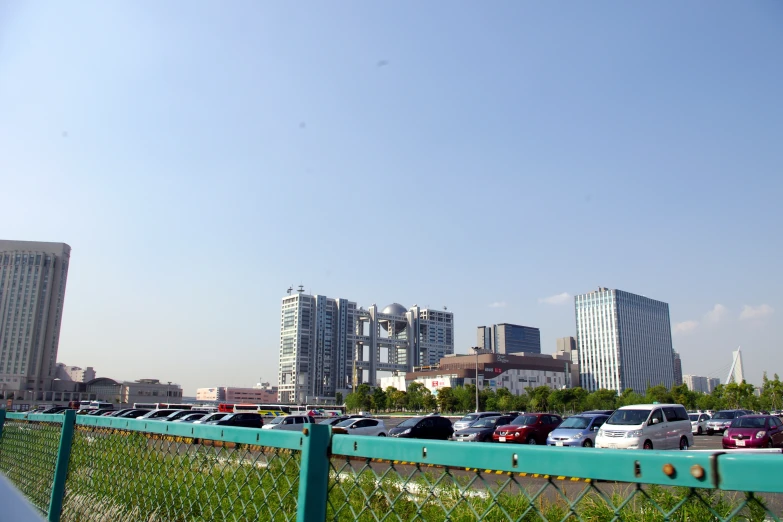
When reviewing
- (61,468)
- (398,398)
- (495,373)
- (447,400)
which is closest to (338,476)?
Answer: (61,468)

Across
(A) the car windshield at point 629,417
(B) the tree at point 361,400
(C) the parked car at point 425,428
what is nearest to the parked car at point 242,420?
(C) the parked car at point 425,428

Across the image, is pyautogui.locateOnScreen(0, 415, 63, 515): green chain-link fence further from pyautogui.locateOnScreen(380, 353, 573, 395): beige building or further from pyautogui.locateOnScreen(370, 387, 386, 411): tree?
pyautogui.locateOnScreen(380, 353, 573, 395): beige building

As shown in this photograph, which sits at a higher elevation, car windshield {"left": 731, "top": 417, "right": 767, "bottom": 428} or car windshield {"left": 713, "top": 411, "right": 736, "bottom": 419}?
car windshield {"left": 731, "top": 417, "right": 767, "bottom": 428}

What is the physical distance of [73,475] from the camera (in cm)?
529

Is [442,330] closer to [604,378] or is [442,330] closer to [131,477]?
[604,378]

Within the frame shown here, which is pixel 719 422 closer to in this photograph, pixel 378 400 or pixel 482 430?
pixel 482 430

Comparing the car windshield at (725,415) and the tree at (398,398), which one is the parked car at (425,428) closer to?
the car windshield at (725,415)

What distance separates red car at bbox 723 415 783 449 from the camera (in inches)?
881

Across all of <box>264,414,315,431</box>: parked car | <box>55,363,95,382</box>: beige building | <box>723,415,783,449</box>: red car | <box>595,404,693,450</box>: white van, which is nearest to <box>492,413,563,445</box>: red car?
<box>595,404,693,450</box>: white van

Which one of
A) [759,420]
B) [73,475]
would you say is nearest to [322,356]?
[759,420]

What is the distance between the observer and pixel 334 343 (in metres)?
173

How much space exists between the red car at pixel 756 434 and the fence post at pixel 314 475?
24815mm

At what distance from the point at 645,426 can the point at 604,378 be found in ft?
554

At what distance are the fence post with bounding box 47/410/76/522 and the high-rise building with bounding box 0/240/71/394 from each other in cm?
14189
